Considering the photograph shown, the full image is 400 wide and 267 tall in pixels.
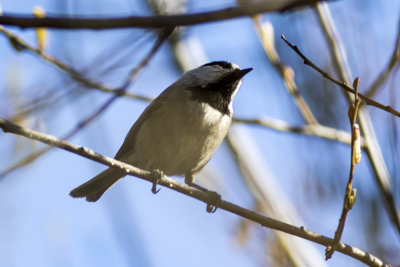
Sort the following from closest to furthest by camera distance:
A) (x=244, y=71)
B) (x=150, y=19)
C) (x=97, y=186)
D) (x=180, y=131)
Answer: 1. (x=150, y=19)
2. (x=180, y=131)
3. (x=97, y=186)
4. (x=244, y=71)

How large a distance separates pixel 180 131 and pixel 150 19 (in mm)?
2652

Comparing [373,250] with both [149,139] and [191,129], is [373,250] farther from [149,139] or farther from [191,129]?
[149,139]

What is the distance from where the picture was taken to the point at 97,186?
4582mm

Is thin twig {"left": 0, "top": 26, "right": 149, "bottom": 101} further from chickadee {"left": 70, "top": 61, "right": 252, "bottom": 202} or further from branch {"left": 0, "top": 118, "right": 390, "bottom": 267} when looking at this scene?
chickadee {"left": 70, "top": 61, "right": 252, "bottom": 202}

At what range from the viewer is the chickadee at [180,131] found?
4266mm

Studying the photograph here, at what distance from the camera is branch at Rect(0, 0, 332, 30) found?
155cm

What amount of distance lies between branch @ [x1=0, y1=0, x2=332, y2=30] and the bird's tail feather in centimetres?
295

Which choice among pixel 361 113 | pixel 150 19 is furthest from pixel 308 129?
pixel 150 19

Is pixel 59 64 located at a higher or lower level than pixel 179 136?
higher

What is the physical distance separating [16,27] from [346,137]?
10.8 feet

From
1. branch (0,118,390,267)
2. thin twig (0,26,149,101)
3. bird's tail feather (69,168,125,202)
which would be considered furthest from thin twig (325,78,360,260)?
bird's tail feather (69,168,125,202)

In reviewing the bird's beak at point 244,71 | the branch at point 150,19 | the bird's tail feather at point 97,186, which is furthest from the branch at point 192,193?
the bird's beak at point 244,71

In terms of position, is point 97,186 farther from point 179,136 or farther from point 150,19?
point 150,19

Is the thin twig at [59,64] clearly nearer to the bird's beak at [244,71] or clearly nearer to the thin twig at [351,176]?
the thin twig at [351,176]
